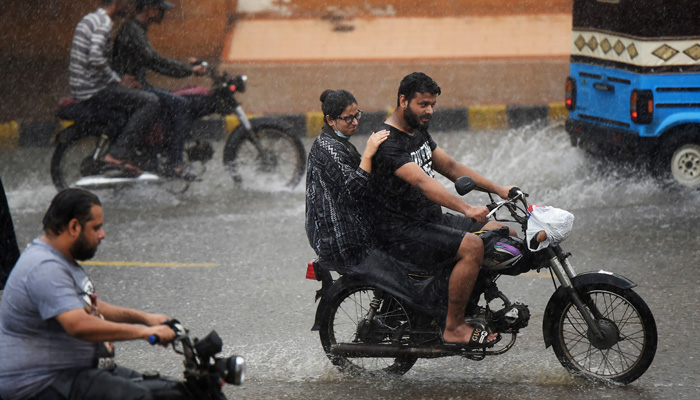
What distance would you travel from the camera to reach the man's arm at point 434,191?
452cm

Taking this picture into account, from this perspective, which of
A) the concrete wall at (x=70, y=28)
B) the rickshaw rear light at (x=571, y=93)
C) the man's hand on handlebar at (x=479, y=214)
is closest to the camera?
the man's hand on handlebar at (x=479, y=214)

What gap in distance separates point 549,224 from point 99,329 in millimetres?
2219

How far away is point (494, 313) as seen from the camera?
16.0 feet

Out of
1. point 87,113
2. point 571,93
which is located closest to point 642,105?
point 571,93

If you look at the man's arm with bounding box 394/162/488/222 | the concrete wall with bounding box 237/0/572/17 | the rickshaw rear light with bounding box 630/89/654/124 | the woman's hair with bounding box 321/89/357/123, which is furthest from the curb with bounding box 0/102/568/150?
the man's arm with bounding box 394/162/488/222

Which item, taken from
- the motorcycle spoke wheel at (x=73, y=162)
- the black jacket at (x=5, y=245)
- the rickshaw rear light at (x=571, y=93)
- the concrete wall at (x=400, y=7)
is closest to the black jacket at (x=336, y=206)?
the black jacket at (x=5, y=245)

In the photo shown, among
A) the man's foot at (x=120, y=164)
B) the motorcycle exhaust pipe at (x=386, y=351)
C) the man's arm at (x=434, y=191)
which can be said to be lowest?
the motorcycle exhaust pipe at (x=386, y=351)

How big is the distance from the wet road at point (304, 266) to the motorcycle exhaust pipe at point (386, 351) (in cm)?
18

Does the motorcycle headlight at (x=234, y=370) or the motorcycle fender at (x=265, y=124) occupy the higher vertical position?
the motorcycle headlight at (x=234, y=370)

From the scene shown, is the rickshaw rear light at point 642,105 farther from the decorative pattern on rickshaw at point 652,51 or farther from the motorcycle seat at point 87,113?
the motorcycle seat at point 87,113

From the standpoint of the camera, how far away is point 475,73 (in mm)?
13812

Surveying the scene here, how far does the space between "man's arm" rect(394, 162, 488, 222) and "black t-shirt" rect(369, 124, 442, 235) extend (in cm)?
5

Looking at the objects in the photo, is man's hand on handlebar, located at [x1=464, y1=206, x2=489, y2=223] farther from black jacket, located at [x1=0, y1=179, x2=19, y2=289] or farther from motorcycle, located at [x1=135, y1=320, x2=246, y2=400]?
black jacket, located at [x1=0, y1=179, x2=19, y2=289]

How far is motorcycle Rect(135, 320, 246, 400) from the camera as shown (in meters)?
3.40
